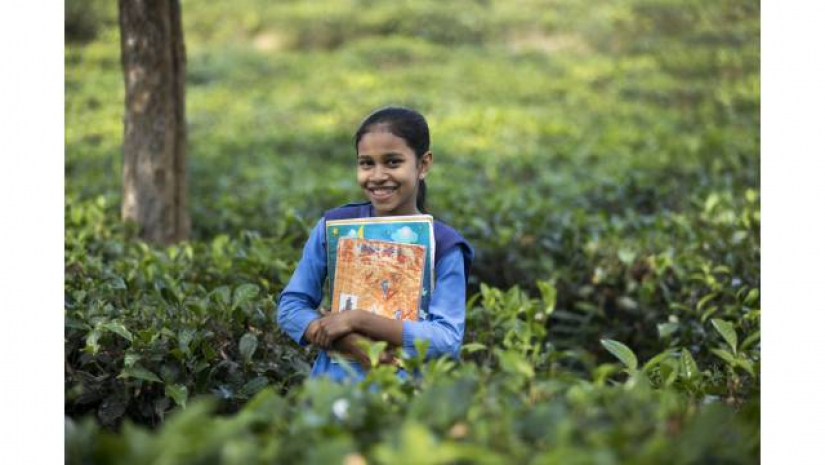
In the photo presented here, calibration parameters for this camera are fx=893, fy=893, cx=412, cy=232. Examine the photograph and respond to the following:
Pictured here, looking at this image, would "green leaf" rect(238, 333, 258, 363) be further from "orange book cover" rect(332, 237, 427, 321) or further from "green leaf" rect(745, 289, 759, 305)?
"green leaf" rect(745, 289, 759, 305)

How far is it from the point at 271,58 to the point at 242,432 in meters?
11.7

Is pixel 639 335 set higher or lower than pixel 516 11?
lower

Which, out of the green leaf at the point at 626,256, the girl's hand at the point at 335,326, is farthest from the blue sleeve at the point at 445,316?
the green leaf at the point at 626,256

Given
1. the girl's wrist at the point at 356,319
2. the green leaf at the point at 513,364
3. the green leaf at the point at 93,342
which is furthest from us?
the green leaf at the point at 93,342

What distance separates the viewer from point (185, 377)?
215 cm

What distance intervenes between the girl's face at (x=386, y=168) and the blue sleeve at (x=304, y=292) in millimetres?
149

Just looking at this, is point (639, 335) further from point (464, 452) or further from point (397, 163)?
point (464, 452)

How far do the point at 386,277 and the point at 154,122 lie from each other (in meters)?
2.15

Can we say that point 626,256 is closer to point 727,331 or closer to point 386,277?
point 727,331

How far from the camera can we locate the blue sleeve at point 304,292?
6.20 ft

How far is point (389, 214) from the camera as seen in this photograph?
1.95 meters

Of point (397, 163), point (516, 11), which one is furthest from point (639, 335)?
point (516, 11)

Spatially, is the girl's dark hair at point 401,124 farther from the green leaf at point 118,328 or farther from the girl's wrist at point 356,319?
the green leaf at point 118,328
